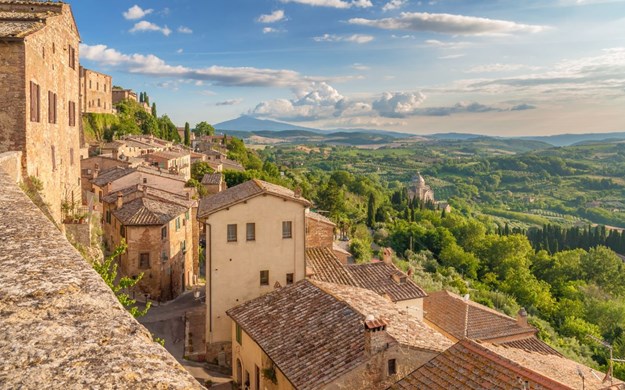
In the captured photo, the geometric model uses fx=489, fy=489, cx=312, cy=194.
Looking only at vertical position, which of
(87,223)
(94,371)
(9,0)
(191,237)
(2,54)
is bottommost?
(191,237)

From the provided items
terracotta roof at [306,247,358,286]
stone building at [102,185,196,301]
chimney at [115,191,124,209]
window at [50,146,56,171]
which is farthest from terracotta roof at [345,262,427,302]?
chimney at [115,191,124,209]

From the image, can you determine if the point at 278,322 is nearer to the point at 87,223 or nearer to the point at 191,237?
the point at 87,223

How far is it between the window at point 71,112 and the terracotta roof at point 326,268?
41.8 ft

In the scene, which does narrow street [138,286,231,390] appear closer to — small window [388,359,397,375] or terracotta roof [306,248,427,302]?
terracotta roof [306,248,427,302]

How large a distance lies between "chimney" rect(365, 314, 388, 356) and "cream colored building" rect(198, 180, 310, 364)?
8.96 metres

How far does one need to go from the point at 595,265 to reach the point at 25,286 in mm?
81496

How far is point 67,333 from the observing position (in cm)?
308

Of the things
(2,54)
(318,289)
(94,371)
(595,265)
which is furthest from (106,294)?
(595,265)

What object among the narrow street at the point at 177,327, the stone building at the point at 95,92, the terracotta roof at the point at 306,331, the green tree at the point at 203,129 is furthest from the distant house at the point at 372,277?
the green tree at the point at 203,129

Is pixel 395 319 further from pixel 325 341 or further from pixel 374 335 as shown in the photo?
pixel 374 335

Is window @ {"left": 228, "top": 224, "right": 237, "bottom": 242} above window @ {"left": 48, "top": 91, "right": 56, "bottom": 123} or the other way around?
the other way around

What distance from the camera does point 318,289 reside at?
61.1 feet

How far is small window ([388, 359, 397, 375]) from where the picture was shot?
13.7 m

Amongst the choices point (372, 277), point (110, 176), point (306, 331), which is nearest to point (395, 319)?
point (306, 331)
